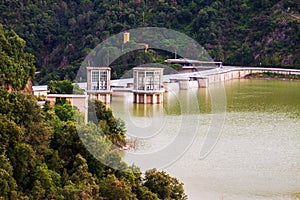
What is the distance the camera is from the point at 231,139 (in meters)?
21.4

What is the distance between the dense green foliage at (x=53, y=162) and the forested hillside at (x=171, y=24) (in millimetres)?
28442

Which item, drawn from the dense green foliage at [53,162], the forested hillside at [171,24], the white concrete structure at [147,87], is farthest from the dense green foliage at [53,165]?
the forested hillside at [171,24]

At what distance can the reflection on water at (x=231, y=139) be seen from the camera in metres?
16.6

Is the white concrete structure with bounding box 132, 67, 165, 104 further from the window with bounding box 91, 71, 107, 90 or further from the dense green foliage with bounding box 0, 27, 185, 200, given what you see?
the dense green foliage with bounding box 0, 27, 185, 200

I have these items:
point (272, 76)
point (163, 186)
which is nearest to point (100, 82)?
point (163, 186)

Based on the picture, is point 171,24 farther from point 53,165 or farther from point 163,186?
point 53,165

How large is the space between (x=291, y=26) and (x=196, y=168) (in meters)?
29.2

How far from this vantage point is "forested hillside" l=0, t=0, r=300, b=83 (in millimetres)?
44688

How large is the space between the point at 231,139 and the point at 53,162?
27.7ft

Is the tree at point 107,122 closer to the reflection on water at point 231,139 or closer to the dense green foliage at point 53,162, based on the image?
the reflection on water at point 231,139

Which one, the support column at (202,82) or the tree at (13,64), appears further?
the support column at (202,82)

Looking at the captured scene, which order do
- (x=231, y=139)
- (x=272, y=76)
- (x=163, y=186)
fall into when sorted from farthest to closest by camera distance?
(x=272, y=76) < (x=231, y=139) < (x=163, y=186)

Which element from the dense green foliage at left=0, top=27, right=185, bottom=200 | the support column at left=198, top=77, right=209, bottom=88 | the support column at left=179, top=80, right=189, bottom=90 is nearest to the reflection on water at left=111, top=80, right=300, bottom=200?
the support column at left=179, top=80, right=189, bottom=90

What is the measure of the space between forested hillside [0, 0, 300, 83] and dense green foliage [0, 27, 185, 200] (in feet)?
93.3
